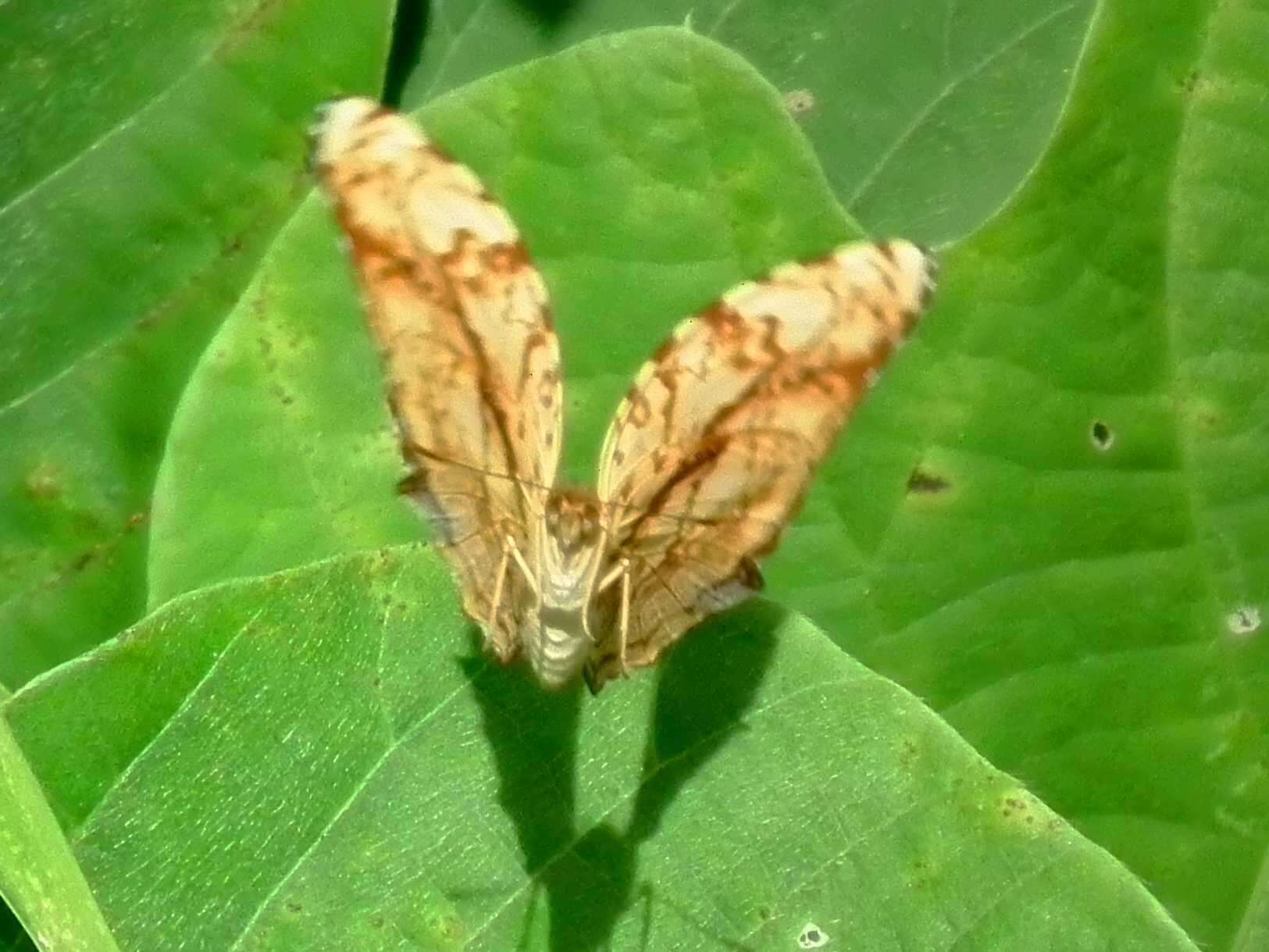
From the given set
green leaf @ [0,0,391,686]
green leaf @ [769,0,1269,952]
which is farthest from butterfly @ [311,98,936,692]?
green leaf @ [0,0,391,686]

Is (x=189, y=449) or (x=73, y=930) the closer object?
(x=73, y=930)

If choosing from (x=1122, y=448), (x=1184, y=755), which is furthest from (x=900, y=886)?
(x=1122, y=448)

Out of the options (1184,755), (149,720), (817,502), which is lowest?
(1184,755)

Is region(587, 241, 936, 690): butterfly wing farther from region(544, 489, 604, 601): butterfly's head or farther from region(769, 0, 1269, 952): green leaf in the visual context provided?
region(769, 0, 1269, 952): green leaf

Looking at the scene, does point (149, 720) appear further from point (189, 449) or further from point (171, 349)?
point (171, 349)

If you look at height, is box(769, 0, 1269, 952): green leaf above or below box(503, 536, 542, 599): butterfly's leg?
below

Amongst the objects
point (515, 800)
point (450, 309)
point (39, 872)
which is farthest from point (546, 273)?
point (39, 872)
